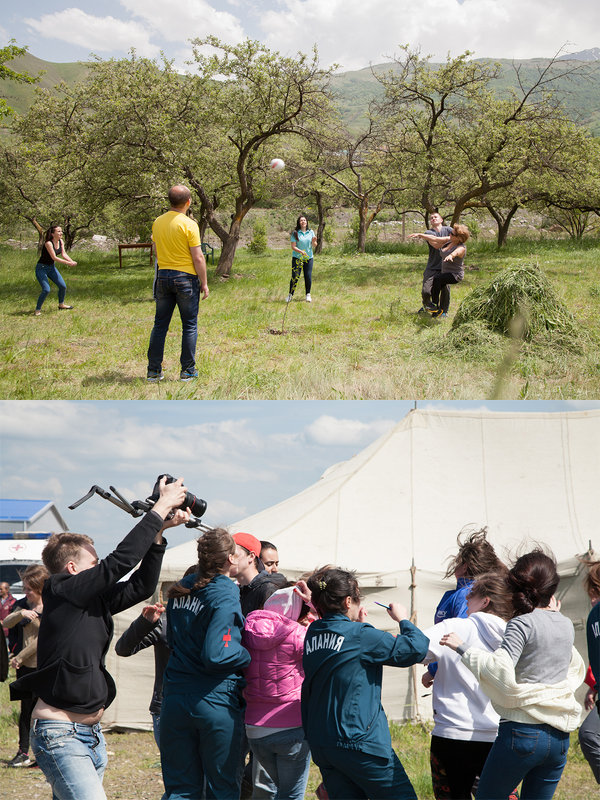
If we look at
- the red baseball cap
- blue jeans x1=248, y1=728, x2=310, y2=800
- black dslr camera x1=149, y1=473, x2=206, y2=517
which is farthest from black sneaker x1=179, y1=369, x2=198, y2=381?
blue jeans x1=248, y1=728, x2=310, y2=800

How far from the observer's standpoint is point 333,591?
2816 millimetres

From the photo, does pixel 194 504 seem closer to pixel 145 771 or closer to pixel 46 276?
pixel 145 771

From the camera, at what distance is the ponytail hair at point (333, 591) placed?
9.23ft

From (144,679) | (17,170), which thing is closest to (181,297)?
(144,679)

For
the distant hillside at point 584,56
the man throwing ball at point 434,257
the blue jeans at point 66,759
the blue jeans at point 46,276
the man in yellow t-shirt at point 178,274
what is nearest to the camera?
the blue jeans at point 66,759

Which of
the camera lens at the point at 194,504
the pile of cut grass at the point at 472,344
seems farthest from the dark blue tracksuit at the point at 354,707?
the pile of cut grass at the point at 472,344

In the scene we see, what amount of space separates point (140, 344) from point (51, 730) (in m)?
6.74

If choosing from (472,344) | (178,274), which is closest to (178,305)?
(178,274)

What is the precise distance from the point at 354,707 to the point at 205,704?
62cm

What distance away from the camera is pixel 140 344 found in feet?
29.4

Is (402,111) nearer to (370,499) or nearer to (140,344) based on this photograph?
(140,344)

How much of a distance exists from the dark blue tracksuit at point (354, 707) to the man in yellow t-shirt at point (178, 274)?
416 cm

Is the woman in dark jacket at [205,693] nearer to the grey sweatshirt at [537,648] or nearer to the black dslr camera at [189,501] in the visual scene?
the black dslr camera at [189,501]

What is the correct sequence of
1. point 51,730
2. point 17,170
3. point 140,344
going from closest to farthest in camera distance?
point 51,730, point 140,344, point 17,170
